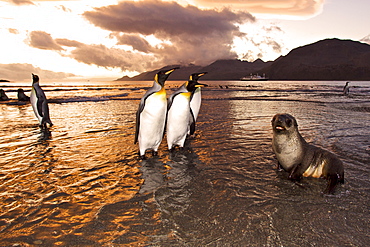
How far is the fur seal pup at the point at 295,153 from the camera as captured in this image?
12.4 ft

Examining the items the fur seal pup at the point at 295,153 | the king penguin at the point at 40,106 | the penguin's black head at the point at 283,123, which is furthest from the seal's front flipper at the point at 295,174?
the king penguin at the point at 40,106

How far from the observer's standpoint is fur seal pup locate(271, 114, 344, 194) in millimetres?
3771

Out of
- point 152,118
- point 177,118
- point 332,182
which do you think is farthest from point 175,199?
point 177,118

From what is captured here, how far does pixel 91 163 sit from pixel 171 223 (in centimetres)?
268

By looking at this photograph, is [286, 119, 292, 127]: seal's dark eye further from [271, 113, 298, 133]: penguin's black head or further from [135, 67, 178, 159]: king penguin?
[135, 67, 178, 159]: king penguin

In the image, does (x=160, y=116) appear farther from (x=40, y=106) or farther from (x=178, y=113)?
(x=40, y=106)

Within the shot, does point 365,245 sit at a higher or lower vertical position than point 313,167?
lower

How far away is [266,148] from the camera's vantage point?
5648mm

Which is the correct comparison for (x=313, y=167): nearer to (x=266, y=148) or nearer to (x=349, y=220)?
(x=349, y=220)

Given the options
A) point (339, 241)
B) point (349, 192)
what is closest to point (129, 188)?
point (339, 241)

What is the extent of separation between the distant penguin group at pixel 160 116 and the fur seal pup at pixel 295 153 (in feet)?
7.23

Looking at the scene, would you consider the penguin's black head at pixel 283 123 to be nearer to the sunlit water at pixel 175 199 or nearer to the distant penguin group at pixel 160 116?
the sunlit water at pixel 175 199

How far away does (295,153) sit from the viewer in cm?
386

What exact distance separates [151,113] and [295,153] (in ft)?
9.32
